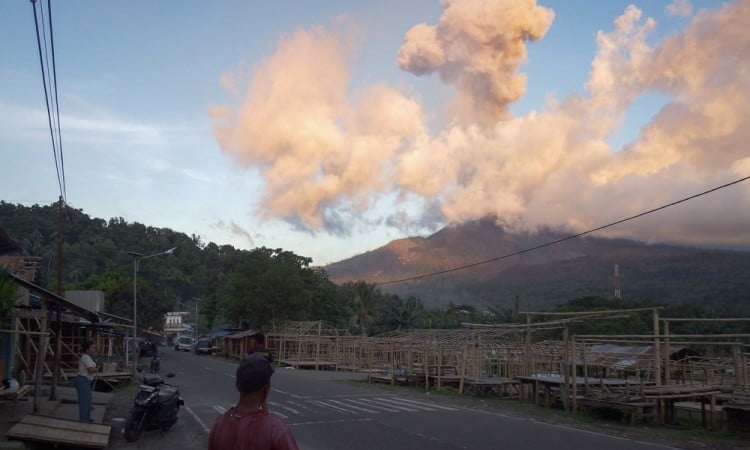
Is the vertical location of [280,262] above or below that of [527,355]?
above

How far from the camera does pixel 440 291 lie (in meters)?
128

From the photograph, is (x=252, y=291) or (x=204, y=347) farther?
(x=204, y=347)

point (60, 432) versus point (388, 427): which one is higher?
point (60, 432)

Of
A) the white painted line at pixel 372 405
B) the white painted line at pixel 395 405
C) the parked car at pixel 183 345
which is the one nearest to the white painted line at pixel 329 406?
the white painted line at pixel 372 405

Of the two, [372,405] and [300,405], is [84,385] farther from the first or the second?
[372,405]

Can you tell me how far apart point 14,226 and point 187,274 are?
2947cm

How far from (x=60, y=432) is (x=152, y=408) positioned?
2.09 m

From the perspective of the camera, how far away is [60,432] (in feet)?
36.7

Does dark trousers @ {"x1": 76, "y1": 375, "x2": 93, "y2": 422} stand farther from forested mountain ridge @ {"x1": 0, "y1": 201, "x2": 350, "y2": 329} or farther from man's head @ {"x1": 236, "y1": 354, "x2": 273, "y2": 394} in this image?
forested mountain ridge @ {"x1": 0, "y1": 201, "x2": 350, "y2": 329}

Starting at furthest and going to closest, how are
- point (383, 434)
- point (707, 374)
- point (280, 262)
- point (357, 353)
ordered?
point (280, 262), point (357, 353), point (707, 374), point (383, 434)

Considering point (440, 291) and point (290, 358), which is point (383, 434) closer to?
point (290, 358)

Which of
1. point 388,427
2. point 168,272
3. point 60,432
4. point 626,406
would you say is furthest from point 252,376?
point 168,272

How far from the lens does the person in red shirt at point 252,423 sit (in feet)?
10.8

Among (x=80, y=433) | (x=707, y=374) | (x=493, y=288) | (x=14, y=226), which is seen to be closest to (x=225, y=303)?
(x=14, y=226)
